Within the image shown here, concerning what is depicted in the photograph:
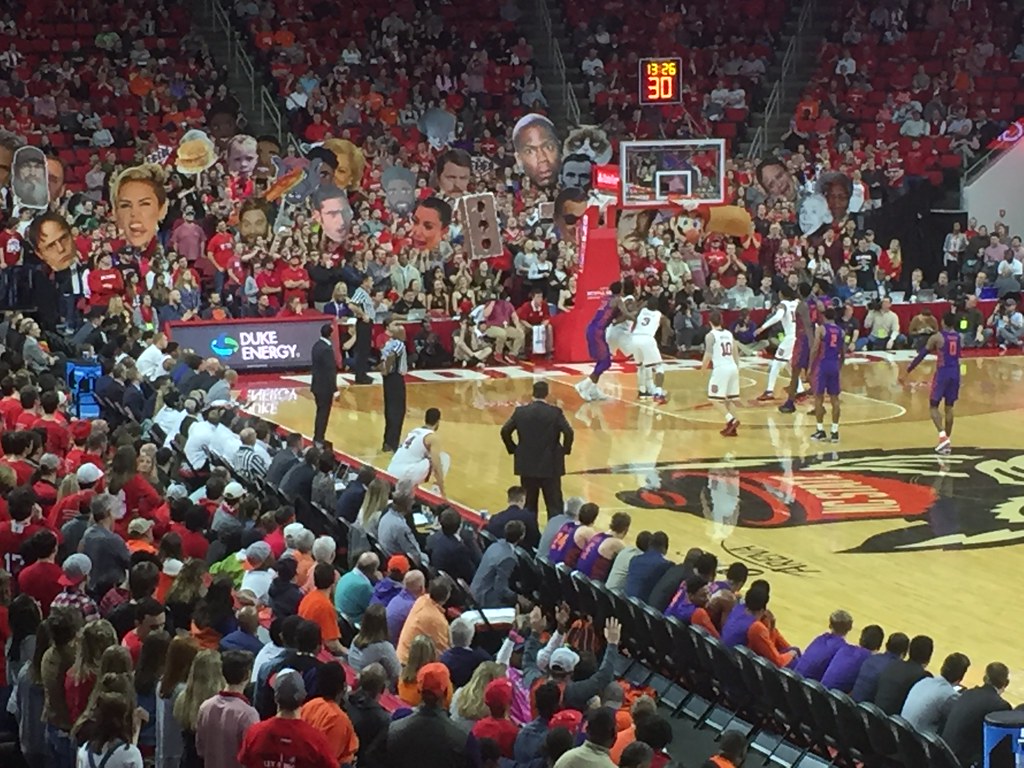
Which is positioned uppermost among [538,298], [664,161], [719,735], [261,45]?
[261,45]

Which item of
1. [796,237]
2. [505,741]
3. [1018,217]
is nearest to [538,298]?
[796,237]

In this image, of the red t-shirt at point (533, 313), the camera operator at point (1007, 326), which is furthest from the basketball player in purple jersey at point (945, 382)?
the camera operator at point (1007, 326)

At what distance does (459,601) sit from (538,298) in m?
15.5

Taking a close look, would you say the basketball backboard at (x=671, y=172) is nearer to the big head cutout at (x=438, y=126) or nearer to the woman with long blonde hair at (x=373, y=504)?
the big head cutout at (x=438, y=126)

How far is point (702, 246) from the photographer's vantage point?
3064 centimetres

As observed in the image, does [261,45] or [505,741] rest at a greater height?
[261,45]

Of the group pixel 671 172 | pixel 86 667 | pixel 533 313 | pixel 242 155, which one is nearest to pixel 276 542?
pixel 86 667

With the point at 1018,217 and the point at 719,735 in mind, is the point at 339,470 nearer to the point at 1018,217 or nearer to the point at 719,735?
the point at 719,735

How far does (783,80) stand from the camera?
120 ft

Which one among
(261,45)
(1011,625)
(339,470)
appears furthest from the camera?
(261,45)

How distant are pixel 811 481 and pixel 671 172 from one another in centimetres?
1161

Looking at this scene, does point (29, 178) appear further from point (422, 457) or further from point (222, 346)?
point (422, 457)

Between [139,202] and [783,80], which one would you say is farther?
[783,80]

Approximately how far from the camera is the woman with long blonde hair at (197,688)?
8344mm
